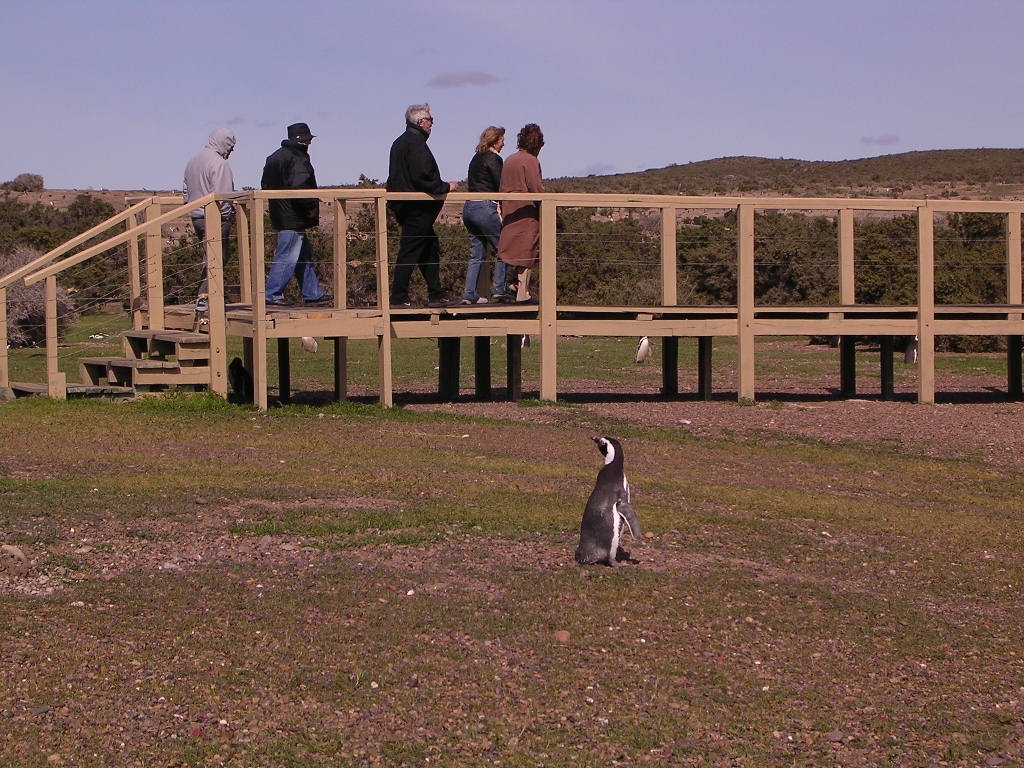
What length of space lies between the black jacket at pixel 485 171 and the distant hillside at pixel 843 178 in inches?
2112

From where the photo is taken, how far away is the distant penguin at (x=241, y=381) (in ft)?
50.4

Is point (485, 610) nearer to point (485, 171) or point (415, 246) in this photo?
point (415, 246)

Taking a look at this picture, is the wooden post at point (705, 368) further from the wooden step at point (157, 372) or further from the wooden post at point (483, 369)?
the wooden step at point (157, 372)

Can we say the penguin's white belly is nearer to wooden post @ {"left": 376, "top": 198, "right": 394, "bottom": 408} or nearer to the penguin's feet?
the penguin's feet

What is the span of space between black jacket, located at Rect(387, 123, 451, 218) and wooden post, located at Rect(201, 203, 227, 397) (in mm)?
1825

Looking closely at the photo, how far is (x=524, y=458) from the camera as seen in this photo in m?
12.2

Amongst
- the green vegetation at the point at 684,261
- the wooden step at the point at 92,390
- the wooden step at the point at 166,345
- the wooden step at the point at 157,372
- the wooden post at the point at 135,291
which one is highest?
the green vegetation at the point at 684,261

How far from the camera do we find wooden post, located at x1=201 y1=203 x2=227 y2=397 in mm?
14523

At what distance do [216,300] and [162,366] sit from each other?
2.83ft

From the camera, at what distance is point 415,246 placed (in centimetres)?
1514

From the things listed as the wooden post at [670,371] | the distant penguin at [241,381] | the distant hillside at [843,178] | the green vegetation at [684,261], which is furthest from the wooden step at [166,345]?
the distant hillside at [843,178]

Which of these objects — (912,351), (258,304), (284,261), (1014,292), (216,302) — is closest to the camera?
(258,304)

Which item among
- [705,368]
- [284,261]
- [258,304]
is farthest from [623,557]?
[705,368]

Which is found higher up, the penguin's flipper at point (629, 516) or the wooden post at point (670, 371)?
the wooden post at point (670, 371)
